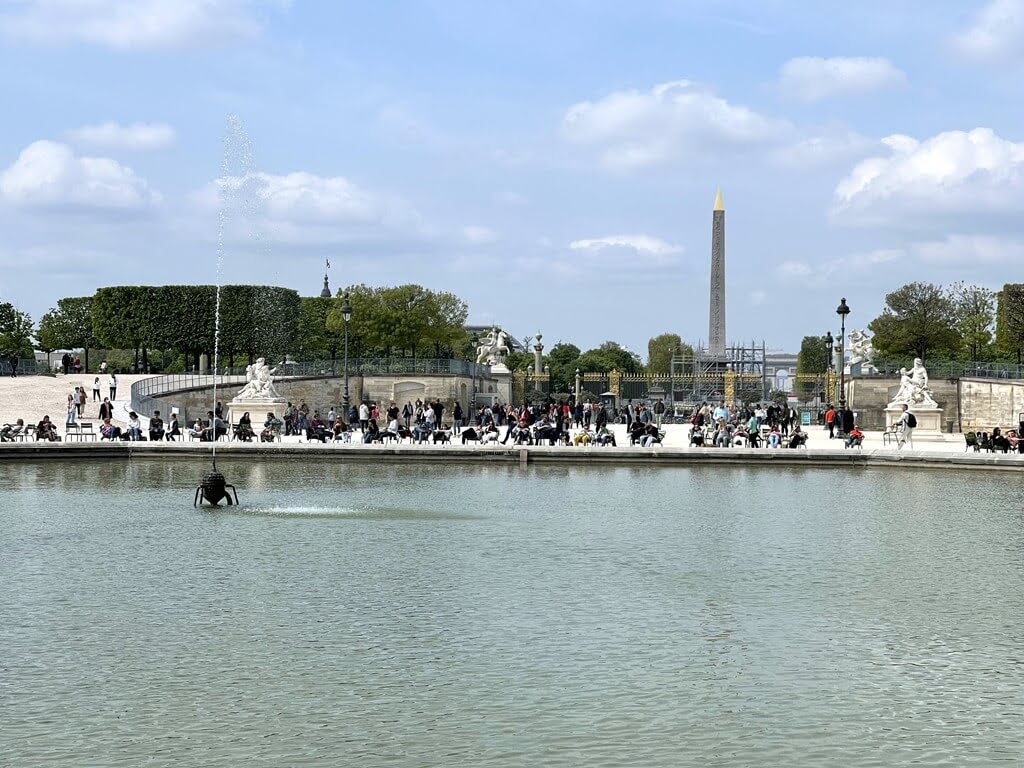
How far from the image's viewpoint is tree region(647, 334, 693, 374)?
104 meters

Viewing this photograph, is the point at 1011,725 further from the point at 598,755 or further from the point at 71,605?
the point at 71,605

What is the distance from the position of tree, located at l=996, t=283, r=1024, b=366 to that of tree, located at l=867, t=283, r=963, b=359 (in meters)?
1.71

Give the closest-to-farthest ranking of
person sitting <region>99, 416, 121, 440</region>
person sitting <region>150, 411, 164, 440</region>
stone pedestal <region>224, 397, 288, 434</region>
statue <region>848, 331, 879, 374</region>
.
→ person sitting <region>99, 416, 121, 440</region>
person sitting <region>150, 411, 164, 440</region>
stone pedestal <region>224, 397, 288, 434</region>
statue <region>848, 331, 879, 374</region>

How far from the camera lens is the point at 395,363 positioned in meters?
48.2

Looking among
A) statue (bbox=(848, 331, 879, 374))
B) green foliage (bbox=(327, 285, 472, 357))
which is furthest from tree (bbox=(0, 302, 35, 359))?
statue (bbox=(848, 331, 879, 374))

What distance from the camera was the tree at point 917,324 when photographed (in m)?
53.0

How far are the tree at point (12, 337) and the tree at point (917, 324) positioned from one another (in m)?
36.2

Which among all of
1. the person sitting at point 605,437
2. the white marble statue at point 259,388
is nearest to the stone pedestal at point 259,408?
the white marble statue at point 259,388

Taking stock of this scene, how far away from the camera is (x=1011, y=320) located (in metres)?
52.2

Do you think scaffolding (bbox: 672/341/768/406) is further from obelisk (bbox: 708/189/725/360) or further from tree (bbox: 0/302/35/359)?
tree (bbox: 0/302/35/359)

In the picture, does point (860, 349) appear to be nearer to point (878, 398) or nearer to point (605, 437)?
point (878, 398)

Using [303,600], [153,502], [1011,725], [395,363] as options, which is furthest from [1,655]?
[395,363]

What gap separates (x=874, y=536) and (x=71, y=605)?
362 inches

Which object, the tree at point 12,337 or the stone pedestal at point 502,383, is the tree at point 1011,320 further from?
the tree at point 12,337
